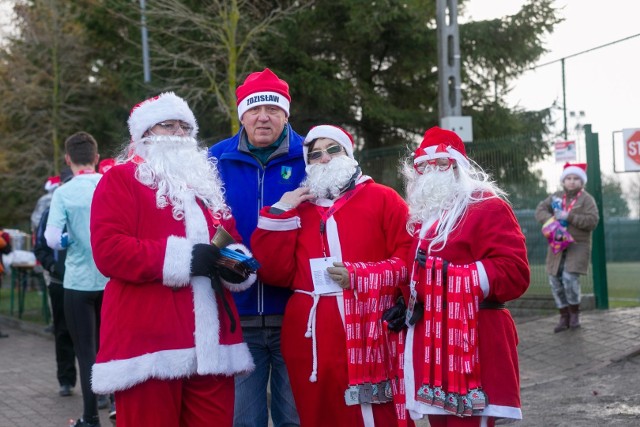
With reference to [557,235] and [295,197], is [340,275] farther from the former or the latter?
[557,235]

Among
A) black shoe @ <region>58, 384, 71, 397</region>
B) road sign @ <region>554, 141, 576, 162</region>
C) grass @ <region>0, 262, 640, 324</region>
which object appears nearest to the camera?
black shoe @ <region>58, 384, 71, 397</region>

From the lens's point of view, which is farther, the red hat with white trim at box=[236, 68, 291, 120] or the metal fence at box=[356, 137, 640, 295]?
the metal fence at box=[356, 137, 640, 295]

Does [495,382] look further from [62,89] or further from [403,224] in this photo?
[62,89]

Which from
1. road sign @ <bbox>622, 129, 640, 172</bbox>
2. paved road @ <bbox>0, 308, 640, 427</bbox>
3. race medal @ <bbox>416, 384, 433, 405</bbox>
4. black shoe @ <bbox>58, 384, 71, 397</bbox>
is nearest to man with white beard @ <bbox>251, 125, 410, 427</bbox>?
race medal @ <bbox>416, 384, 433, 405</bbox>

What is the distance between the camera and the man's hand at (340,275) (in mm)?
4777

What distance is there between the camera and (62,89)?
25078 millimetres

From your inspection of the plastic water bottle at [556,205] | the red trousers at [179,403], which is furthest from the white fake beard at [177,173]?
the plastic water bottle at [556,205]

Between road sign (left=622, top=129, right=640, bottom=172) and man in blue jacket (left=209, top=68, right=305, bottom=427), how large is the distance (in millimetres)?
7093

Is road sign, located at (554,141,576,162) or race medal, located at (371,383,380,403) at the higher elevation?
road sign, located at (554,141,576,162)

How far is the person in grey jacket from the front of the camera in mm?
11258

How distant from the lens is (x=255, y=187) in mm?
5191

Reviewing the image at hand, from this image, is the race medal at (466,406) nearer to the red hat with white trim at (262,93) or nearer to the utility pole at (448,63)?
the red hat with white trim at (262,93)

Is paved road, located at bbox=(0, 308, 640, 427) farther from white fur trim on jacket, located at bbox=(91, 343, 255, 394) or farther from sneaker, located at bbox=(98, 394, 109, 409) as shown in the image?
white fur trim on jacket, located at bbox=(91, 343, 255, 394)

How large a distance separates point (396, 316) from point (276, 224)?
72 centimetres
